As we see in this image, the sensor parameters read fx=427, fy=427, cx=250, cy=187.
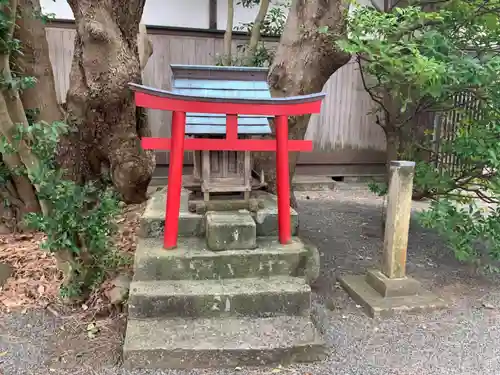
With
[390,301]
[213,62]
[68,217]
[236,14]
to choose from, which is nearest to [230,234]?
[68,217]

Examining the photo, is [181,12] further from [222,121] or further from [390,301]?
[390,301]

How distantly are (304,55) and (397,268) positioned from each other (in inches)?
86.9

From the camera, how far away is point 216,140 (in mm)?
3146

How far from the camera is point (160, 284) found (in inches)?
119

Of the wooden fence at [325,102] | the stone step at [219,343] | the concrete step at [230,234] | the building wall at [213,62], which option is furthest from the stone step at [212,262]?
the wooden fence at [325,102]

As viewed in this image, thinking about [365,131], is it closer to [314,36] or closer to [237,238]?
[314,36]

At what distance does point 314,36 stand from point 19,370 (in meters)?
3.65

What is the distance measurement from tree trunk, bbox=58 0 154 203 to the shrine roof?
2.56 ft

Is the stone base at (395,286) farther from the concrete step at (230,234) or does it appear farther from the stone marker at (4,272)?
the stone marker at (4,272)

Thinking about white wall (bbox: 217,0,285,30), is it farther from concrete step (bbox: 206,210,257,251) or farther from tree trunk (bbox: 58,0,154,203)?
concrete step (bbox: 206,210,257,251)

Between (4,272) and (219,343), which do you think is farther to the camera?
(4,272)

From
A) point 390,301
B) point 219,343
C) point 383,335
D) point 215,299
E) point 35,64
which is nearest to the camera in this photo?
point 219,343

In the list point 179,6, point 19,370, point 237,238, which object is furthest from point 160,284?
point 179,6

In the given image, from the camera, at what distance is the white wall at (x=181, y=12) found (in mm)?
6945
